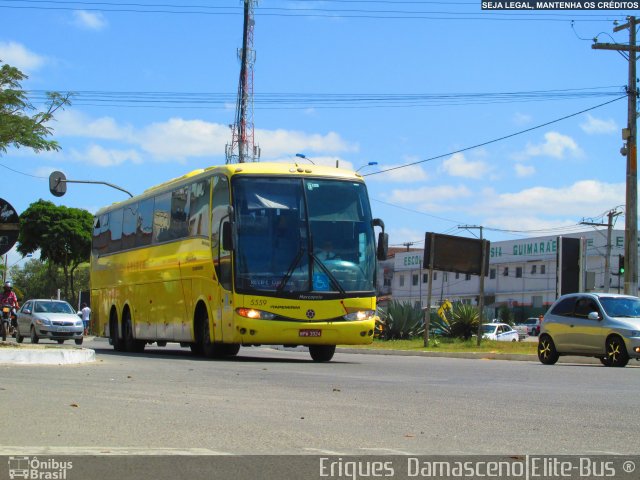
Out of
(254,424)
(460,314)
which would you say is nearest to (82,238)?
(460,314)

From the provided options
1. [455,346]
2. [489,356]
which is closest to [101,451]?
[489,356]

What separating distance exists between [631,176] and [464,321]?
24.3 feet

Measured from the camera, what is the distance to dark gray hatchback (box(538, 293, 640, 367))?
20641 millimetres

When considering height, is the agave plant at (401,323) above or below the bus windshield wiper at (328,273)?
below

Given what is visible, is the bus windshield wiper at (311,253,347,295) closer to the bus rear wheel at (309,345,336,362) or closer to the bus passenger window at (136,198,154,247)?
the bus rear wheel at (309,345,336,362)

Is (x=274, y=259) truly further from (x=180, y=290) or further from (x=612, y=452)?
(x=612, y=452)

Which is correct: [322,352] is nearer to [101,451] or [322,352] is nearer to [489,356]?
[489,356]

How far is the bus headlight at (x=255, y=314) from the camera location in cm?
1917

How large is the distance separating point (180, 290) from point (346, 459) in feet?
52.6

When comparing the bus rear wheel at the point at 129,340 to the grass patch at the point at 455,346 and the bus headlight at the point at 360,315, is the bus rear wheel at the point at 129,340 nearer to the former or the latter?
the grass patch at the point at 455,346

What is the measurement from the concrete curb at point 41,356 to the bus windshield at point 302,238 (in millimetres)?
3359

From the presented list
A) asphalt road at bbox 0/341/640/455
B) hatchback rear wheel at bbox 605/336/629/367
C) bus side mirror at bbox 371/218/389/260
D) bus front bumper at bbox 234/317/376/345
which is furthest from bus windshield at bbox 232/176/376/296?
hatchback rear wheel at bbox 605/336/629/367

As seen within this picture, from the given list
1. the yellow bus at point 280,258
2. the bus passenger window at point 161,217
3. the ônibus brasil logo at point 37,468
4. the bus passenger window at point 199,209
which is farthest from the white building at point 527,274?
the ônibus brasil logo at point 37,468

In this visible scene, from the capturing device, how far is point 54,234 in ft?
233
